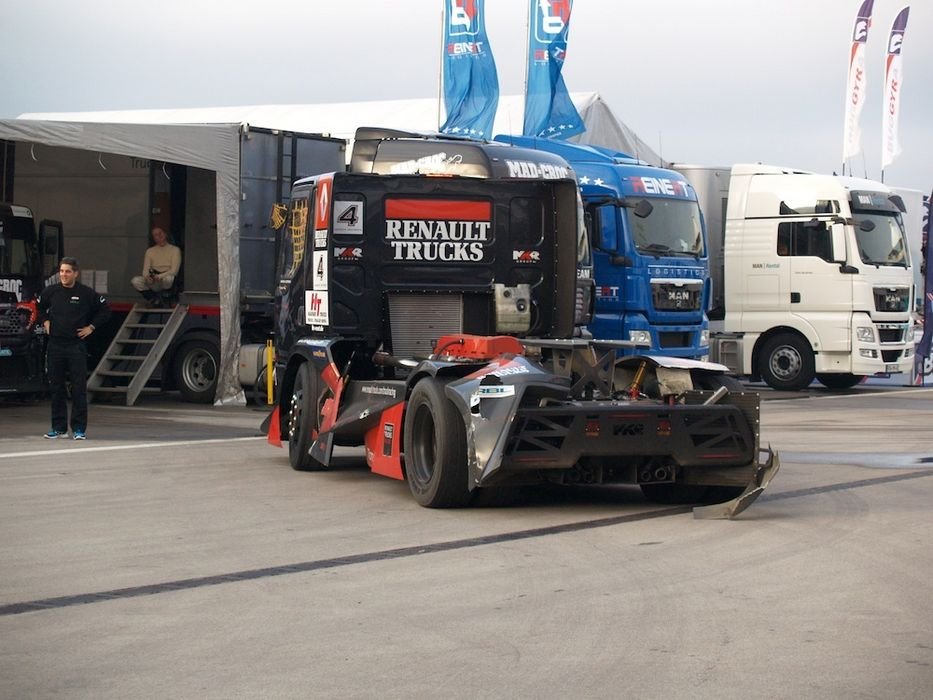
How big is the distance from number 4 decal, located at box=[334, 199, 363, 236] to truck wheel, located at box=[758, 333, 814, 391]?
13.8 metres

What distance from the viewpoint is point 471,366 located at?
1039cm

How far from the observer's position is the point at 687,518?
1005 centimetres

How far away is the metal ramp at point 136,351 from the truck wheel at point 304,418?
8.52 meters

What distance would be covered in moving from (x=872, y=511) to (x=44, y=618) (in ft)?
19.2

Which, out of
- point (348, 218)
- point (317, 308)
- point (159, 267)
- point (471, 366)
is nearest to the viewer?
point (471, 366)

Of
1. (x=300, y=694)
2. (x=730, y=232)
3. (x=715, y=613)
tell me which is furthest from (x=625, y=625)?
(x=730, y=232)

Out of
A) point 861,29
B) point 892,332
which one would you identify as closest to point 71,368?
point 892,332

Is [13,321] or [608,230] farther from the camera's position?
[608,230]

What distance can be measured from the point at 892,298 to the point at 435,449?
15.8 meters

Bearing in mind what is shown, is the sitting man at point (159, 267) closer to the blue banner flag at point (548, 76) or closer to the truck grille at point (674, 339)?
the truck grille at point (674, 339)

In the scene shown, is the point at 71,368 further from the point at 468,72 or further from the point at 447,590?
the point at 468,72

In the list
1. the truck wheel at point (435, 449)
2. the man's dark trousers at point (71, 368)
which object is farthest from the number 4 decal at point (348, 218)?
the man's dark trousers at point (71, 368)

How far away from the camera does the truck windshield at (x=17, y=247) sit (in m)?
20.3

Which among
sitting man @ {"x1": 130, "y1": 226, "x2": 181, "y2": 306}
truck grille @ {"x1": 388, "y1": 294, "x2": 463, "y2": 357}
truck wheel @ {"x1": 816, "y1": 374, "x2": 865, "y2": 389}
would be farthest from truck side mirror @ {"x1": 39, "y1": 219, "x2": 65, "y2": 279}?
truck wheel @ {"x1": 816, "y1": 374, "x2": 865, "y2": 389}
